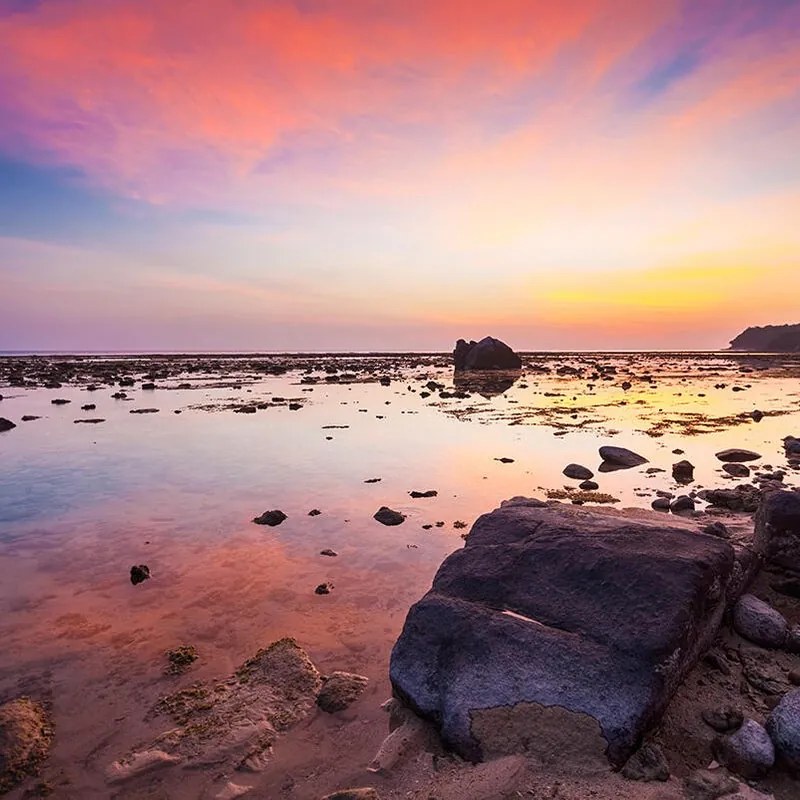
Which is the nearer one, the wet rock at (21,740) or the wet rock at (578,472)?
the wet rock at (21,740)

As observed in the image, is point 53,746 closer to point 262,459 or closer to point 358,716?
point 358,716

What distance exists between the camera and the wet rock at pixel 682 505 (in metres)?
11.8

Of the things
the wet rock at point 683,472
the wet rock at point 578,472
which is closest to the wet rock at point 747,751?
the wet rock at point 578,472

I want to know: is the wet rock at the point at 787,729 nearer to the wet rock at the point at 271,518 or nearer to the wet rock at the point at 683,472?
the wet rock at the point at 271,518

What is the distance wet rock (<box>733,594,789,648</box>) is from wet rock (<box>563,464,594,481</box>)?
8.17 m

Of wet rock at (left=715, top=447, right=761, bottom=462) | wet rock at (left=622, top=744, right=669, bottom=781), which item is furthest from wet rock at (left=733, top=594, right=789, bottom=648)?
wet rock at (left=715, top=447, right=761, bottom=462)

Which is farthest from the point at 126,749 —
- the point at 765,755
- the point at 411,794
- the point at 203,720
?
the point at 765,755

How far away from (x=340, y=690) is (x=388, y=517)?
575 centimetres

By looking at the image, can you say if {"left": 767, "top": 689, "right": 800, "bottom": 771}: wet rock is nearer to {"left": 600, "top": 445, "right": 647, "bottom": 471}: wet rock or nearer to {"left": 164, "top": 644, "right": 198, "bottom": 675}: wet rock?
{"left": 164, "top": 644, "right": 198, "bottom": 675}: wet rock

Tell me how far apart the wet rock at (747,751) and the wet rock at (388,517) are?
24.4 ft

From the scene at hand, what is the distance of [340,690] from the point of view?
595 centimetres

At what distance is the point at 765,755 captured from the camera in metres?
4.44

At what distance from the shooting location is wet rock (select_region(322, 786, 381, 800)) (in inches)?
170

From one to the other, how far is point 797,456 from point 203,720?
1896cm
